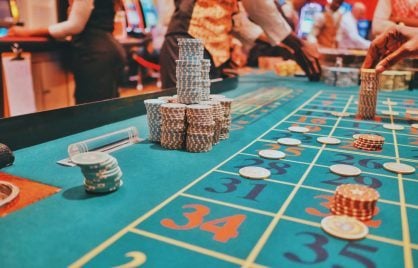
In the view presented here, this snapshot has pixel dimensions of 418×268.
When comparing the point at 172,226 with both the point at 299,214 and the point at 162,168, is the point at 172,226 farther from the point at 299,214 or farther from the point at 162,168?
the point at 162,168

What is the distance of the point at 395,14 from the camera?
3840 mm

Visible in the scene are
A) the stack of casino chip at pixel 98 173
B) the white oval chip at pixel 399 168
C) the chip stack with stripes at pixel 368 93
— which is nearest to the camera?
the stack of casino chip at pixel 98 173

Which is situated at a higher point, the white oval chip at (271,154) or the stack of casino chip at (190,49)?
the stack of casino chip at (190,49)

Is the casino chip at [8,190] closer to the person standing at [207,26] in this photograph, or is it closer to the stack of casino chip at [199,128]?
the stack of casino chip at [199,128]

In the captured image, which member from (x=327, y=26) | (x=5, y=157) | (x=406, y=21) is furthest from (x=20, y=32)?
(x=327, y=26)

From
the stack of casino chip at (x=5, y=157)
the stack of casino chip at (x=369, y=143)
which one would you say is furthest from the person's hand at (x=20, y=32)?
the stack of casino chip at (x=369, y=143)

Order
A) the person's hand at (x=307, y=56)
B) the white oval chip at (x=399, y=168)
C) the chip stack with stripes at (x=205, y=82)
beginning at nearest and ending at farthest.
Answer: the white oval chip at (x=399, y=168) → the chip stack with stripes at (x=205, y=82) → the person's hand at (x=307, y=56)

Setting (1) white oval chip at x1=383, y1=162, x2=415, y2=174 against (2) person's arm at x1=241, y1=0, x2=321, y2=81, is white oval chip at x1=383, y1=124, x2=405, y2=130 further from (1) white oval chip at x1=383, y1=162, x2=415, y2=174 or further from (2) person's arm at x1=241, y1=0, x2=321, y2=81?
(2) person's arm at x1=241, y1=0, x2=321, y2=81

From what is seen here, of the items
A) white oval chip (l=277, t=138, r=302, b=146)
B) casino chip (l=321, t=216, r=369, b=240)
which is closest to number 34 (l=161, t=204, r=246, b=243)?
casino chip (l=321, t=216, r=369, b=240)

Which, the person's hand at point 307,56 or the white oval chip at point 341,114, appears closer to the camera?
the white oval chip at point 341,114

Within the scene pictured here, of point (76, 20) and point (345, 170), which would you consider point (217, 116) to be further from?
point (76, 20)

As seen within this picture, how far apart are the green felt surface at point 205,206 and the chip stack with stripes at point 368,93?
0.53 metres

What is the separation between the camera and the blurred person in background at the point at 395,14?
3426mm

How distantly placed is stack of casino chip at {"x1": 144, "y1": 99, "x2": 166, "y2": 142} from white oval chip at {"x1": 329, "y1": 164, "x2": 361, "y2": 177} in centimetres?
86
